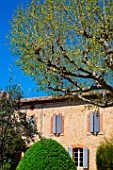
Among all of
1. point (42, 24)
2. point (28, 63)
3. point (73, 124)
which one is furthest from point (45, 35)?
point (73, 124)

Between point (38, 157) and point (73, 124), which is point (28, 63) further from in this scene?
point (73, 124)

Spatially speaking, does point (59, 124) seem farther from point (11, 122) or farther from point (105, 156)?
point (11, 122)

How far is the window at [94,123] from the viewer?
23.8m

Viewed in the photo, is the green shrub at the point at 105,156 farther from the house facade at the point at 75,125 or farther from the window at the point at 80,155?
the window at the point at 80,155

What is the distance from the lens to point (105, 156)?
21578mm

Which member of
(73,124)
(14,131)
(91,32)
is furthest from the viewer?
(73,124)

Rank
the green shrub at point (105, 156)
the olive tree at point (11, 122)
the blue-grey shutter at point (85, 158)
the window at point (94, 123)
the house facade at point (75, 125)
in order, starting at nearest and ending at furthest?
the olive tree at point (11, 122) → the green shrub at point (105, 156) → the blue-grey shutter at point (85, 158) → the house facade at point (75, 125) → the window at point (94, 123)

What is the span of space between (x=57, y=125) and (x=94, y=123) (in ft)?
10.2

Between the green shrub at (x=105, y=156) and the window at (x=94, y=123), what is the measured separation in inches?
60.5

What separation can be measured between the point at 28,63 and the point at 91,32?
2797 mm

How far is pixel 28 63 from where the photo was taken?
13523mm

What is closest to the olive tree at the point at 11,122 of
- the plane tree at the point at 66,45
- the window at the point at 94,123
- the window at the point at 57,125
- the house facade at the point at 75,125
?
the plane tree at the point at 66,45

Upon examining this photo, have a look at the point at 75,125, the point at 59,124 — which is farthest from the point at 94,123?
the point at 59,124

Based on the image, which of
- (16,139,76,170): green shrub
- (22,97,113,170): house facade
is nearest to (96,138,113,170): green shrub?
(22,97,113,170): house facade
